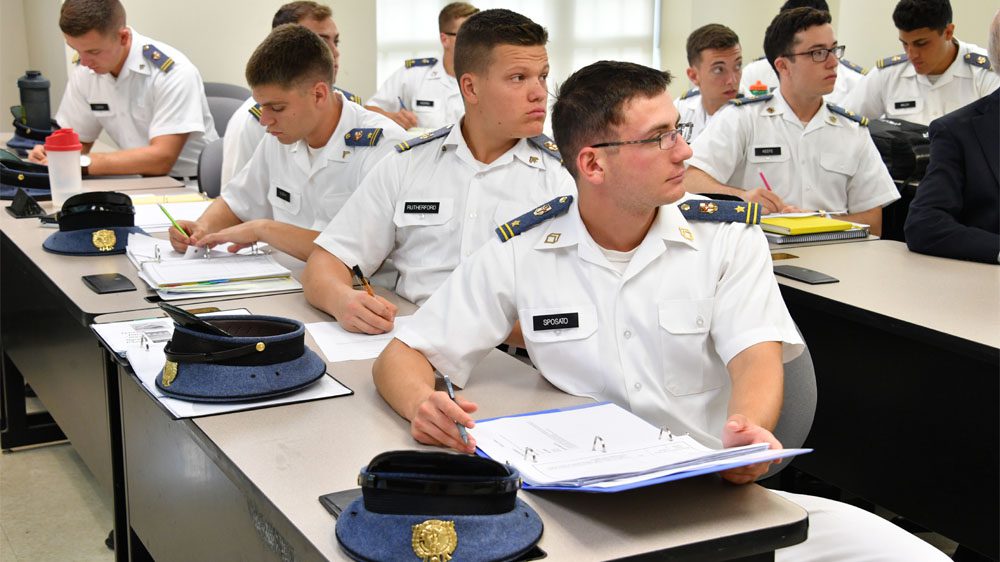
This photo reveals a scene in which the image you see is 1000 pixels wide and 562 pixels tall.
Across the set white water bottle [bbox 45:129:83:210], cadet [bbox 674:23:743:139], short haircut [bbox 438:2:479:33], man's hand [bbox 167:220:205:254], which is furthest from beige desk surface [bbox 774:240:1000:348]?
short haircut [bbox 438:2:479:33]

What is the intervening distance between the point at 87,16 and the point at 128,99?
47cm

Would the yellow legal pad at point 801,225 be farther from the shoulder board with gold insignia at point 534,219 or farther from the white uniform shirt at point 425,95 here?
the white uniform shirt at point 425,95

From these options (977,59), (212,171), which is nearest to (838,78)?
(977,59)

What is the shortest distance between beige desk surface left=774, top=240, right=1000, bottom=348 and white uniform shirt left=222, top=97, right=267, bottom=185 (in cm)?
179

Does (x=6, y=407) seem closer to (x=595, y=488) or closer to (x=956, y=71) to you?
(x=595, y=488)

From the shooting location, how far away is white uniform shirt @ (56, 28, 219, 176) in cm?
437

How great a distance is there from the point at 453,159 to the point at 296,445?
3.90 ft

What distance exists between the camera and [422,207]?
8.30ft

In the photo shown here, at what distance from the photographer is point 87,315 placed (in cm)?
218

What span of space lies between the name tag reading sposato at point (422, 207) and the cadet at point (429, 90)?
10.2 feet

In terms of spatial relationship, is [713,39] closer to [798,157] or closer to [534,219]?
[798,157]

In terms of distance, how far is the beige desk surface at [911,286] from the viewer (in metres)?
2.13

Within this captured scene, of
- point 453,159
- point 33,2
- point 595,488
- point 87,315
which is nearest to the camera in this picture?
point 595,488

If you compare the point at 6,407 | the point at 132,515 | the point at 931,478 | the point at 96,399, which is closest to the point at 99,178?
the point at 6,407
